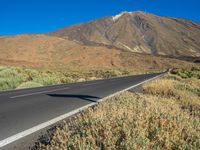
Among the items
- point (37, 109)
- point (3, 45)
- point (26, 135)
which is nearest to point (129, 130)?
point (26, 135)

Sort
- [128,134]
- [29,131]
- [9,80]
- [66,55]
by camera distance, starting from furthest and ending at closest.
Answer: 1. [66,55]
2. [9,80]
3. [29,131]
4. [128,134]

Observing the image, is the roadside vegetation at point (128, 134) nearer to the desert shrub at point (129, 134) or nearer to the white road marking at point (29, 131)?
the desert shrub at point (129, 134)

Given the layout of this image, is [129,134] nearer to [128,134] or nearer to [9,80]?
[128,134]

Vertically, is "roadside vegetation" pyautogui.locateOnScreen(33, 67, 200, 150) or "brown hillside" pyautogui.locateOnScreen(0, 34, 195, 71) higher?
"brown hillside" pyautogui.locateOnScreen(0, 34, 195, 71)

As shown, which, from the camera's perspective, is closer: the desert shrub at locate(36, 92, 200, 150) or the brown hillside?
the desert shrub at locate(36, 92, 200, 150)

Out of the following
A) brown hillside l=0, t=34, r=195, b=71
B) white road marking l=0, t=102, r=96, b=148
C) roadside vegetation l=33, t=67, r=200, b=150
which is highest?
brown hillside l=0, t=34, r=195, b=71

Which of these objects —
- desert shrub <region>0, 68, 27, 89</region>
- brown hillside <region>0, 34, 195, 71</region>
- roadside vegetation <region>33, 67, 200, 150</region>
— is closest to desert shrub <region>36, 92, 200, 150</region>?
roadside vegetation <region>33, 67, 200, 150</region>

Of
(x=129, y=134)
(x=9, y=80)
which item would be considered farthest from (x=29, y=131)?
(x=9, y=80)

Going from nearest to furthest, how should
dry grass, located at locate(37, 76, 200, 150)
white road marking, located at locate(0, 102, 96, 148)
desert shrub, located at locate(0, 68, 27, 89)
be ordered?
dry grass, located at locate(37, 76, 200, 150), white road marking, located at locate(0, 102, 96, 148), desert shrub, located at locate(0, 68, 27, 89)

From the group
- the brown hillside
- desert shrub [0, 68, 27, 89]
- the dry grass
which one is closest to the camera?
the dry grass

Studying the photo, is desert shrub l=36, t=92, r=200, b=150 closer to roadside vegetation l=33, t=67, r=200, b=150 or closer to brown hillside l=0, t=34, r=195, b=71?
roadside vegetation l=33, t=67, r=200, b=150

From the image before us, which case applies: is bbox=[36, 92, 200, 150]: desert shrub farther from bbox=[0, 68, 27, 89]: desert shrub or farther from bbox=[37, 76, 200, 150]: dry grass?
bbox=[0, 68, 27, 89]: desert shrub

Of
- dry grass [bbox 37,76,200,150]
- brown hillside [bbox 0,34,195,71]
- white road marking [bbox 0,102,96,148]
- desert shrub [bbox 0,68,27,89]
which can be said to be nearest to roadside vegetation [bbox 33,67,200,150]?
dry grass [bbox 37,76,200,150]

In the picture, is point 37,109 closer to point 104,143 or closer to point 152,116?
point 152,116
